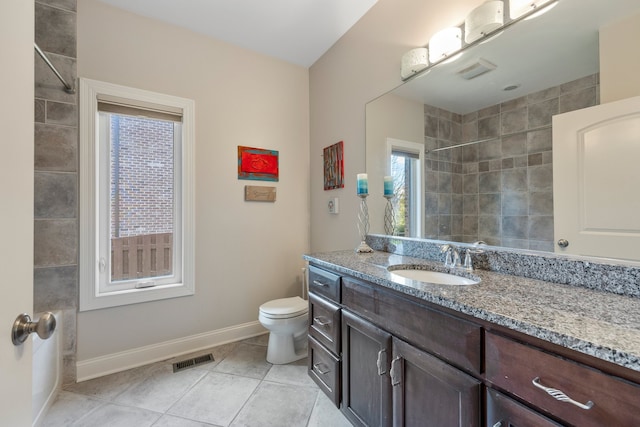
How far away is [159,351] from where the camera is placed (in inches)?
82.5

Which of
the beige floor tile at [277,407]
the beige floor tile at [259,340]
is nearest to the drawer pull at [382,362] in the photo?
the beige floor tile at [277,407]

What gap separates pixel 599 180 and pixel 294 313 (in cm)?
181

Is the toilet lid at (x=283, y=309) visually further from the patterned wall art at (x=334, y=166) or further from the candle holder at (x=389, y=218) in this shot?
the patterned wall art at (x=334, y=166)

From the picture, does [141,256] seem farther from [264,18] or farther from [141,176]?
[264,18]

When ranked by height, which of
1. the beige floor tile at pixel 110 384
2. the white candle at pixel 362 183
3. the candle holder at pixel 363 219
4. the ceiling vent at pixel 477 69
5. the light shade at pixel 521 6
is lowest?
the beige floor tile at pixel 110 384

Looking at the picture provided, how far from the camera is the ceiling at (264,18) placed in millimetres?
1943

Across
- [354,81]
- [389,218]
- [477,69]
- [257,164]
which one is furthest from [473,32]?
[257,164]

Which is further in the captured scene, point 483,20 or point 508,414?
point 483,20

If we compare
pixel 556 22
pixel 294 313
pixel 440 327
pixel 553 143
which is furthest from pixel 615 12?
pixel 294 313

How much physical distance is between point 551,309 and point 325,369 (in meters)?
1.22

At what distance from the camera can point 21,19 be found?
0.59m

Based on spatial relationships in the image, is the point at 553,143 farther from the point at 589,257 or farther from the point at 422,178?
the point at 422,178

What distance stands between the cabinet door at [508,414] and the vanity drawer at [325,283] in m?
0.78

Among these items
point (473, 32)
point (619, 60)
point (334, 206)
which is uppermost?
point (473, 32)
